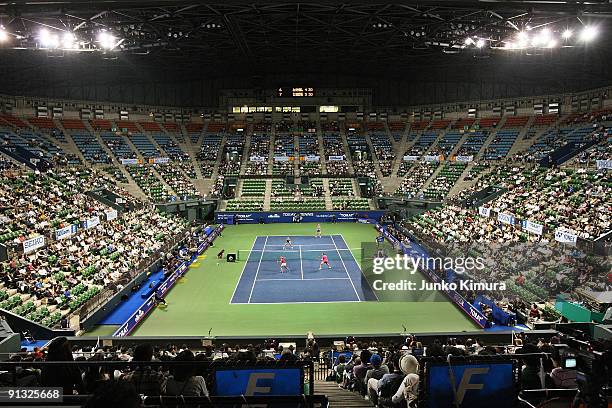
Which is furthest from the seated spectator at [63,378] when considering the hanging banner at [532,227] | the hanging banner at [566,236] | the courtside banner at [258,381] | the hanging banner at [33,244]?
the hanging banner at [532,227]

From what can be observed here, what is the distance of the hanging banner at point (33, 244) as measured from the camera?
78.5 ft

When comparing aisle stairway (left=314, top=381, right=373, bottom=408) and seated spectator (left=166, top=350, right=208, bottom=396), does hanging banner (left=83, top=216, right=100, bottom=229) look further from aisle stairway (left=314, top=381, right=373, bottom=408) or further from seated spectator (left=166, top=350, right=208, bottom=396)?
seated spectator (left=166, top=350, right=208, bottom=396)

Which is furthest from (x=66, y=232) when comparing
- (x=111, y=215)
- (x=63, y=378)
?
(x=63, y=378)

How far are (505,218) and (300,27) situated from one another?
23.0m

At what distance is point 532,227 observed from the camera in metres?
29.2

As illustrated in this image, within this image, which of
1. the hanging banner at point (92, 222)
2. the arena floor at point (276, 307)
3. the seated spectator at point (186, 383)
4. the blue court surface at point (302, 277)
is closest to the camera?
the seated spectator at point (186, 383)

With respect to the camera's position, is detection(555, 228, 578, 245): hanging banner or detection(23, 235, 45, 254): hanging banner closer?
detection(23, 235, 45, 254): hanging banner

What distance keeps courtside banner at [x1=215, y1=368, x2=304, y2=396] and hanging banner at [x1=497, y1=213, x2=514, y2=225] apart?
3066 cm

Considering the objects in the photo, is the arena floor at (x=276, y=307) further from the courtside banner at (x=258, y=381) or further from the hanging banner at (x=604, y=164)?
the hanging banner at (x=604, y=164)

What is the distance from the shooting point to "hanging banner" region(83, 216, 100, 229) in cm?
3148

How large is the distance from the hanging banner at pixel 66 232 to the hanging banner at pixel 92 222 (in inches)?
56.6

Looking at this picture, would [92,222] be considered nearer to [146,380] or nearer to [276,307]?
[276,307]

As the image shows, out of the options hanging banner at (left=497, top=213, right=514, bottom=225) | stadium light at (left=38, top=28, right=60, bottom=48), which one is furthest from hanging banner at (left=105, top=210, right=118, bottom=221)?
hanging banner at (left=497, top=213, right=514, bottom=225)

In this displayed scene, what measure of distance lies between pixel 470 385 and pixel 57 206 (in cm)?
3438
